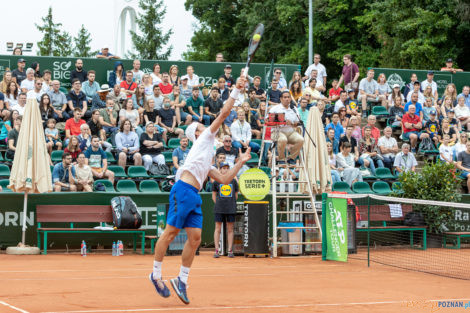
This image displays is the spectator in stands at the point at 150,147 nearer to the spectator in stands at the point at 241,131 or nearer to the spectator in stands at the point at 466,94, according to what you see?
the spectator in stands at the point at 241,131

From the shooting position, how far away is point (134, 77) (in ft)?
74.7

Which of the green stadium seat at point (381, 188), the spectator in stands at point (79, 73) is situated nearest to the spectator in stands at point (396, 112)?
the green stadium seat at point (381, 188)

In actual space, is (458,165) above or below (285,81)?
below

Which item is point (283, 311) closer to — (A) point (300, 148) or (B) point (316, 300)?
(B) point (316, 300)

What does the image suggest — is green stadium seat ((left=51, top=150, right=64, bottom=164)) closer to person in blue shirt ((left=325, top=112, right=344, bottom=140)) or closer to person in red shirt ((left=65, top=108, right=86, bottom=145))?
person in red shirt ((left=65, top=108, right=86, bottom=145))

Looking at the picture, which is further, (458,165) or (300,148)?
(458,165)

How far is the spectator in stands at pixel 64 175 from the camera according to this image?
1698 cm

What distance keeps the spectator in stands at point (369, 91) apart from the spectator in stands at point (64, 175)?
12.0 meters

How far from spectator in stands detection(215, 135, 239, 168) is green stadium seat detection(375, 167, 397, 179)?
16.1ft

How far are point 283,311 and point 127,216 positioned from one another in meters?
8.74

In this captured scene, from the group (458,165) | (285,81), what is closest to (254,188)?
(458,165)

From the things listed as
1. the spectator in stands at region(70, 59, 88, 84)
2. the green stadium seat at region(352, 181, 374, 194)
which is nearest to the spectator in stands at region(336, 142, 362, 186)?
the green stadium seat at region(352, 181, 374, 194)

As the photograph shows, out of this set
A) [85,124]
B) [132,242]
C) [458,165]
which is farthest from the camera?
[458,165]

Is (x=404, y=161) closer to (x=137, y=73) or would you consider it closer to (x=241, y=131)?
(x=241, y=131)
